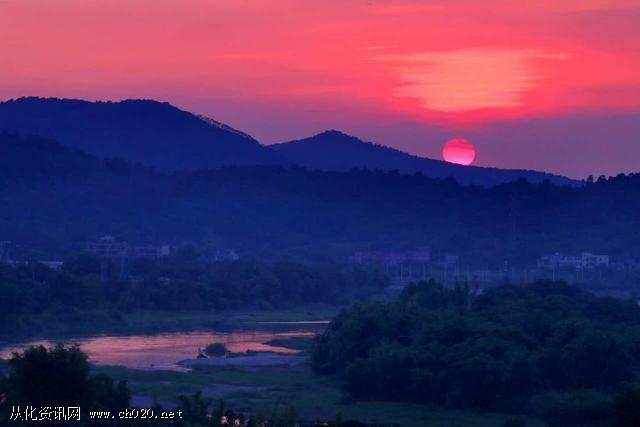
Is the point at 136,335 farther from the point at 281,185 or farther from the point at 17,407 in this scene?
the point at 281,185

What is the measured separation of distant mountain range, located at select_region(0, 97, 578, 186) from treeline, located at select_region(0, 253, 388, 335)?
84335 millimetres

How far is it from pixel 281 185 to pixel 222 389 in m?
90.1

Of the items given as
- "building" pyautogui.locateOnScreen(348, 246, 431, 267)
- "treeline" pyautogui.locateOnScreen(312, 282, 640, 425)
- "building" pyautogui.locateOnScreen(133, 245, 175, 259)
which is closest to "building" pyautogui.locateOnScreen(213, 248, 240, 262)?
"building" pyautogui.locateOnScreen(133, 245, 175, 259)

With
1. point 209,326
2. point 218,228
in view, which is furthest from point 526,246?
point 209,326

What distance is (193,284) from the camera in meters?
57.8

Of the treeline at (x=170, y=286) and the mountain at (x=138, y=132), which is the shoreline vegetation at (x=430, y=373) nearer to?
the treeline at (x=170, y=286)

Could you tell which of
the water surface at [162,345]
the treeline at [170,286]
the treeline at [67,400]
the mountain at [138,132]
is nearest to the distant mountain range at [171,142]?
the mountain at [138,132]

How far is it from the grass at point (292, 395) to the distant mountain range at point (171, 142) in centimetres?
11880

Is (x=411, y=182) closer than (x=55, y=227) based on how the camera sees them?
No

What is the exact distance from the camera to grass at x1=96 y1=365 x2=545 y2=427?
86.1 ft

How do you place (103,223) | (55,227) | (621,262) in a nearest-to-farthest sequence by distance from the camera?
(621,262) < (55,227) < (103,223)

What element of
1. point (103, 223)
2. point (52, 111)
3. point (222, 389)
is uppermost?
point (52, 111)

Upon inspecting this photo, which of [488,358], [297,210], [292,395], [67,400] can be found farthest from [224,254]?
[67,400]

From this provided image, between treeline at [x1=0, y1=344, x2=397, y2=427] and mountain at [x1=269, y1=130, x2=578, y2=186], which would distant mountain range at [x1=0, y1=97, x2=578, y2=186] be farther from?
treeline at [x1=0, y1=344, x2=397, y2=427]
